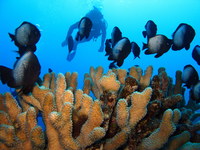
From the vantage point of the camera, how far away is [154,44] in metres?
4.24

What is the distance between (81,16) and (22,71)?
95.9 m

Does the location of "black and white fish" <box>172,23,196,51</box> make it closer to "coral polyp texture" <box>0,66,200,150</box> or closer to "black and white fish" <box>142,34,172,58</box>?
"black and white fish" <box>142,34,172,58</box>

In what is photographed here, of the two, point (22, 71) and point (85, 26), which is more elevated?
point (85, 26)

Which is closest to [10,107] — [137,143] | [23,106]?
[23,106]

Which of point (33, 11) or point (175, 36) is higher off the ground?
point (33, 11)

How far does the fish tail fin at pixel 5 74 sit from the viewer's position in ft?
7.50

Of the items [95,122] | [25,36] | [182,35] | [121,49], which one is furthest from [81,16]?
[95,122]

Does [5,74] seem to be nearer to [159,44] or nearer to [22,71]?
[22,71]

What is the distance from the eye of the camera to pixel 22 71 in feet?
7.53

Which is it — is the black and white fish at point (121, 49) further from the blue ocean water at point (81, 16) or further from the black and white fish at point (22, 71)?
the blue ocean water at point (81, 16)

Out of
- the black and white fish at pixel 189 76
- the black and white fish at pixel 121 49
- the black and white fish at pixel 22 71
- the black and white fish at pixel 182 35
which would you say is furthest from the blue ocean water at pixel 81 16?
the black and white fish at pixel 22 71

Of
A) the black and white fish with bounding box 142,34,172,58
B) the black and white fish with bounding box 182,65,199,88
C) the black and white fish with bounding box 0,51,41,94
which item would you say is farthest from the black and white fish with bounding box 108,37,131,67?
the black and white fish with bounding box 0,51,41,94

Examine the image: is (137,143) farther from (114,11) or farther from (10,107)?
(114,11)

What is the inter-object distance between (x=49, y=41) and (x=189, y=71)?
11167 centimetres
